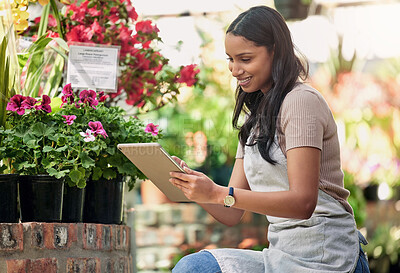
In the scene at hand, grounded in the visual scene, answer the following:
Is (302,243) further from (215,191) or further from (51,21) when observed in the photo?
(51,21)

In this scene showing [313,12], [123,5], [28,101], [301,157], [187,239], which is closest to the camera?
[301,157]

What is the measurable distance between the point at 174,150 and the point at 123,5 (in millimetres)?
1512

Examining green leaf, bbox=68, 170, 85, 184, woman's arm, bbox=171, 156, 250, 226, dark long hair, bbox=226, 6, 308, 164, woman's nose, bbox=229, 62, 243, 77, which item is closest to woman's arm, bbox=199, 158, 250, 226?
woman's arm, bbox=171, 156, 250, 226

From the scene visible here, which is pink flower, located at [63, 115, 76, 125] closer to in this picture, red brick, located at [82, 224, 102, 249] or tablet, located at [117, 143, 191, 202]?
red brick, located at [82, 224, 102, 249]

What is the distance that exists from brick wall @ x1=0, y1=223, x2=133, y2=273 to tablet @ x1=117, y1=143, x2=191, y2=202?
16.8 inches

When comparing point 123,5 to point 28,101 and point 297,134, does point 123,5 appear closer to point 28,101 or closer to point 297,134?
point 28,101

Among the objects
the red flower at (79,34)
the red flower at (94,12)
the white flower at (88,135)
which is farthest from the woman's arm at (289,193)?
the red flower at (94,12)

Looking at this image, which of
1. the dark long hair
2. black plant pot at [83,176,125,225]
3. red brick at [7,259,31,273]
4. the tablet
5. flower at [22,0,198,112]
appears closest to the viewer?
the tablet

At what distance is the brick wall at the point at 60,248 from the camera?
6.64 feet

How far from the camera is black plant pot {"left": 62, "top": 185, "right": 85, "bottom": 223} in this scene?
2236mm

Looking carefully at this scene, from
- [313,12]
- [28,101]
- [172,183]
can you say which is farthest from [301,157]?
[313,12]

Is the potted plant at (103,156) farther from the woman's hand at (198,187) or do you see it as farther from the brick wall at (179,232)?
the brick wall at (179,232)

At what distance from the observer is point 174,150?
4262 millimetres

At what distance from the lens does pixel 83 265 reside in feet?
7.14
